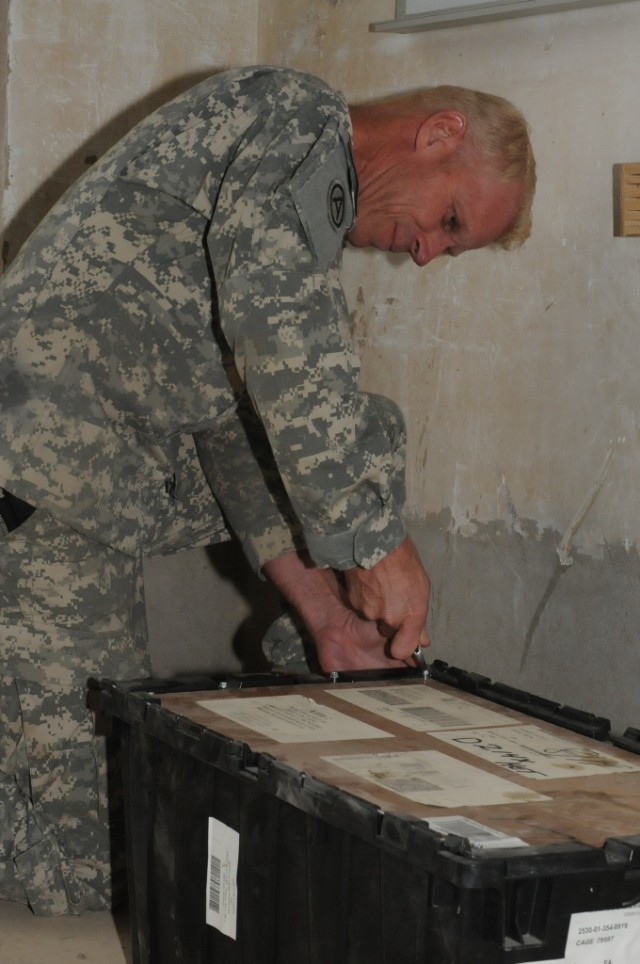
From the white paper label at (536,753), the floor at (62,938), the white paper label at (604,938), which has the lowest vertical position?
the floor at (62,938)

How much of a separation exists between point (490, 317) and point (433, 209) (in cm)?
55

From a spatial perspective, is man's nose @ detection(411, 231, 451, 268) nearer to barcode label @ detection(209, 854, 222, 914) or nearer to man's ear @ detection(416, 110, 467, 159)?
man's ear @ detection(416, 110, 467, 159)

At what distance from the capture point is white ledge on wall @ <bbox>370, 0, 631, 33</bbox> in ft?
6.96

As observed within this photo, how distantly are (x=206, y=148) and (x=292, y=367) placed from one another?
0.37 meters

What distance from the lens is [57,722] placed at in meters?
1.95

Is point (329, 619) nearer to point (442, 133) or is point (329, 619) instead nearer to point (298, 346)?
point (298, 346)

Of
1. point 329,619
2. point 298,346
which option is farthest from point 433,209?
point 329,619

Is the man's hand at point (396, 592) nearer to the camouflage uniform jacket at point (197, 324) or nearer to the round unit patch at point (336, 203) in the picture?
the camouflage uniform jacket at point (197, 324)

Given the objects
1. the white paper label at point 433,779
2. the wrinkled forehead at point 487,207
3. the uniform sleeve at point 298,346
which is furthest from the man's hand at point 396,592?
the wrinkled forehead at point 487,207

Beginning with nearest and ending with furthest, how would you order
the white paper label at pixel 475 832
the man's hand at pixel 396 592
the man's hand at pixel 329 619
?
A: the white paper label at pixel 475 832 → the man's hand at pixel 396 592 → the man's hand at pixel 329 619

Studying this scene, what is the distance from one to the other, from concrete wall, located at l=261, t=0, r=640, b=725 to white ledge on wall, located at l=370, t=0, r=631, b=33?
0.04 meters

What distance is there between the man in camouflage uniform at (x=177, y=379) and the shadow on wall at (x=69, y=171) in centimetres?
70

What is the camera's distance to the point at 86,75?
8.48 ft

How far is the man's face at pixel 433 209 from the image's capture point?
5.94 feet
